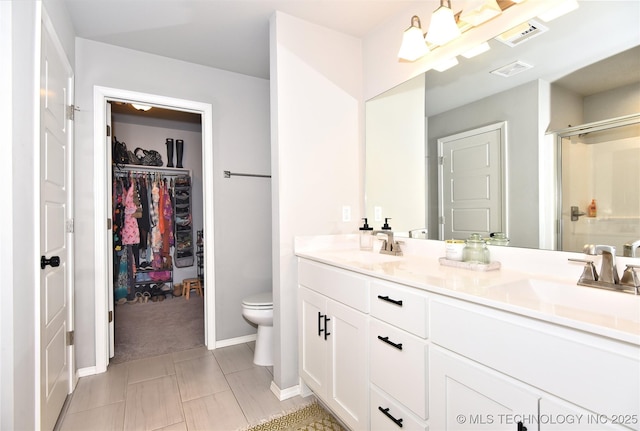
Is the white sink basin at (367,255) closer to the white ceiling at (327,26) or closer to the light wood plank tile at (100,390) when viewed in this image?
the white ceiling at (327,26)

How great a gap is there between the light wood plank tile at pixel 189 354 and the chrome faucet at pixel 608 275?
2.61m

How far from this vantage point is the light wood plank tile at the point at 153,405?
1.78 metres

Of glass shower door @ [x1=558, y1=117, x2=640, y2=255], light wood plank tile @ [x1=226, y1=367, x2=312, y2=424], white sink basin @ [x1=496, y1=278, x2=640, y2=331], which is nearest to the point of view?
white sink basin @ [x1=496, y1=278, x2=640, y2=331]

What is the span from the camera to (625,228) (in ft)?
3.76

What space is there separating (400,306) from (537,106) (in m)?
1.06

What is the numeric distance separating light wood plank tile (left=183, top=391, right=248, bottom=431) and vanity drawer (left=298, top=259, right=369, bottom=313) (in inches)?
32.8

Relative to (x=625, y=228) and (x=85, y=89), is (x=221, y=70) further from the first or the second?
(x=625, y=228)

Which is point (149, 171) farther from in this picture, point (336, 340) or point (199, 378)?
point (336, 340)

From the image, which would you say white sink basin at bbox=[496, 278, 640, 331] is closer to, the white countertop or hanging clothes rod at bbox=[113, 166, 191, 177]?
the white countertop

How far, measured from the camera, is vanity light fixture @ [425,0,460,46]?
1.60m

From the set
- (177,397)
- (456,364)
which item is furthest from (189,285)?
(456,364)

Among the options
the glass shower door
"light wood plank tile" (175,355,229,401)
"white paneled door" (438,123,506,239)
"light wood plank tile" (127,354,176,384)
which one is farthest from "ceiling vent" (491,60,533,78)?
"light wood plank tile" (127,354,176,384)

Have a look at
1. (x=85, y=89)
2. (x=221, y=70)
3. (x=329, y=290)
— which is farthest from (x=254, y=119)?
(x=329, y=290)

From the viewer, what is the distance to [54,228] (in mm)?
1748
